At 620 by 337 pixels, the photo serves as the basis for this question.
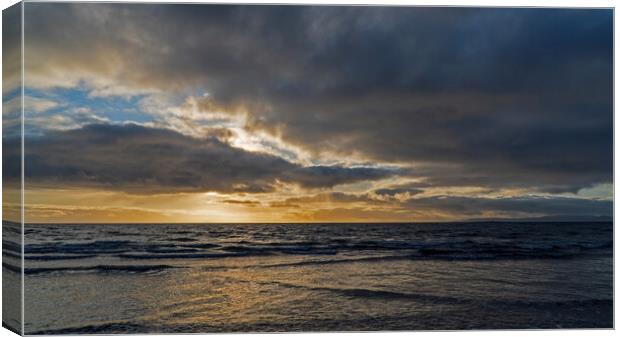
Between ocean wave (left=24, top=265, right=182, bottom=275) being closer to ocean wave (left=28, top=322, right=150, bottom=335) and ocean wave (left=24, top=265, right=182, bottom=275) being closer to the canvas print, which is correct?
the canvas print

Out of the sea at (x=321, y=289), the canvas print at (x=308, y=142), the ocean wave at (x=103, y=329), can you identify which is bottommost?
the ocean wave at (x=103, y=329)

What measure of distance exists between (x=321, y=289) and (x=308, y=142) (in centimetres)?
193

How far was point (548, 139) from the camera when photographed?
7.64 metres

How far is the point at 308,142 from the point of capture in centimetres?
812

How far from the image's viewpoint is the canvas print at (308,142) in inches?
268

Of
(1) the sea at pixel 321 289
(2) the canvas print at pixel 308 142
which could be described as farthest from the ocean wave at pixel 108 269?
(2) the canvas print at pixel 308 142

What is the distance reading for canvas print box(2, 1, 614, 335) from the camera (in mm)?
6816

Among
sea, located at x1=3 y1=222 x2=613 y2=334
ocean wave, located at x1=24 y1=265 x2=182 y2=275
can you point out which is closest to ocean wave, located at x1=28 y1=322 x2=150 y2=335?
sea, located at x1=3 y1=222 x2=613 y2=334

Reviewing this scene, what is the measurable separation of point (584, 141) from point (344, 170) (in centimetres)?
288

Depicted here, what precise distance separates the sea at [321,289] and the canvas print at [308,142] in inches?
1.6

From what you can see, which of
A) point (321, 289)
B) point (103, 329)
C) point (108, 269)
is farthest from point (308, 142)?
point (108, 269)

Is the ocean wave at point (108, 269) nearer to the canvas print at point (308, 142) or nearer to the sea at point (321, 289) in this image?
the sea at point (321, 289)

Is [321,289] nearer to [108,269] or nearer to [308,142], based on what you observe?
[308,142]

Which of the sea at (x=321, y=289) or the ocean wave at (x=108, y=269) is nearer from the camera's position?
the sea at (x=321, y=289)
